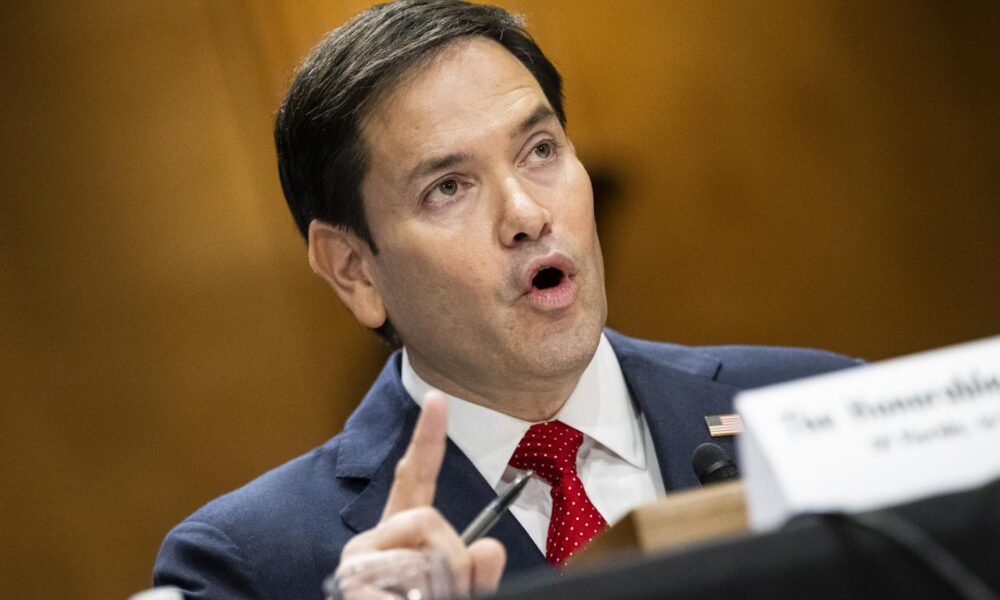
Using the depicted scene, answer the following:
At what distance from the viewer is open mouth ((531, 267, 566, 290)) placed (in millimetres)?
1887

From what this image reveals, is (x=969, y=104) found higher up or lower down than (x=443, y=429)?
lower down

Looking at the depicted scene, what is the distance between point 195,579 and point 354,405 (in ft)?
4.36

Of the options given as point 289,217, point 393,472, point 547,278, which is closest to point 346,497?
point 393,472

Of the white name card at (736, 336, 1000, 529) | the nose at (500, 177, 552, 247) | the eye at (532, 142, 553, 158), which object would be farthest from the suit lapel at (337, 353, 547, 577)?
the white name card at (736, 336, 1000, 529)

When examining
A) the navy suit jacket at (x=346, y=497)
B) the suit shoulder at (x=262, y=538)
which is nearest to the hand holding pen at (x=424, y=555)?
the navy suit jacket at (x=346, y=497)

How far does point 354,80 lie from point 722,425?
86 centimetres

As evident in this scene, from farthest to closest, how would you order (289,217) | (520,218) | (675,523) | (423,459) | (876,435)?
(289,217) → (520,218) → (423,459) → (675,523) → (876,435)

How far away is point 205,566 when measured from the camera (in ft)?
6.29

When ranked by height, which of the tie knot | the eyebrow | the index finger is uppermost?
the eyebrow

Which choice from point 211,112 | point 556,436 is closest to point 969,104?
point 556,436

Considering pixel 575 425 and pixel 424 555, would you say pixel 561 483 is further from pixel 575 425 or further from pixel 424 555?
pixel 424 555

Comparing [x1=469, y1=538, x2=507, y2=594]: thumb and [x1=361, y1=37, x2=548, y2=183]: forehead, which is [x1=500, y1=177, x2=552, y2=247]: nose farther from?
[x1=469, y1=538, x2=507, y2=594]: thumb

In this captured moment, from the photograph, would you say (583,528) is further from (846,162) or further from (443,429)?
(846,162)

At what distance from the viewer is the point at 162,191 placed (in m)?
3.08
